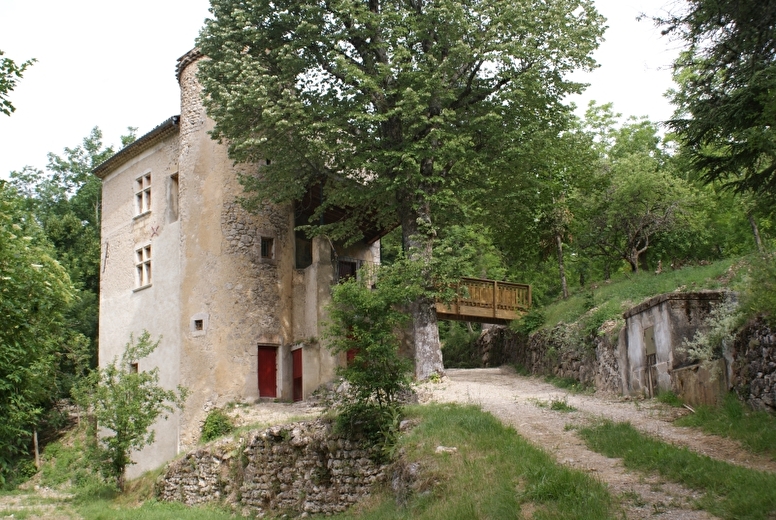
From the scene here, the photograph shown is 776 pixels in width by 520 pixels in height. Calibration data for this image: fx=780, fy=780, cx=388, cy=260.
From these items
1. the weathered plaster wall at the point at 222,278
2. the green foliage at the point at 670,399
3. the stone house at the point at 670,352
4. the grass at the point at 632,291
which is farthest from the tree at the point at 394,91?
the green foliage at the point at 670,399

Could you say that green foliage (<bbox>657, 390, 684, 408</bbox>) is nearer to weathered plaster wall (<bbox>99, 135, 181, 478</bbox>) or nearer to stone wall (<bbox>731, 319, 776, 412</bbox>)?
stone wall (<bbox>731, 319, 776, 412</bbox>)

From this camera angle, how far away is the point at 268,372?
984 inches

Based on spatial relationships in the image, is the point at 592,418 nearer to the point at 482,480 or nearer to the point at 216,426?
the point at 482,480

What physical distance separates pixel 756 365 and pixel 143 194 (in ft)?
74.6

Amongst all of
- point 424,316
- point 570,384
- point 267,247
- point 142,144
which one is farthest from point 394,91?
point 142,144

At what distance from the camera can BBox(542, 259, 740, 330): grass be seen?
1919 centimetres

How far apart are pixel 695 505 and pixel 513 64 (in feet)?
50.5

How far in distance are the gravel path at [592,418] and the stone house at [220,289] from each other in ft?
18.8

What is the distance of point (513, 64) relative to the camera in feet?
73.3

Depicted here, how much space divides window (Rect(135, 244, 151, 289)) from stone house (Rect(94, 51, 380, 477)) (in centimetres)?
31

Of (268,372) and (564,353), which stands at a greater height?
(564,353)

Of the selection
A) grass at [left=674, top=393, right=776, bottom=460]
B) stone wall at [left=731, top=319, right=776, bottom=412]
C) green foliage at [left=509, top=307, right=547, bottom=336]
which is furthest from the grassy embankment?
green foliage at [left=509, top=307, right=547, bottom=336]

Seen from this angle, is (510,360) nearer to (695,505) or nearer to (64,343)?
(695,505)

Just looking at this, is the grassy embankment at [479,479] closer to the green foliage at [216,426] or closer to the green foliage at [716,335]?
the green foliage at [716,335]
